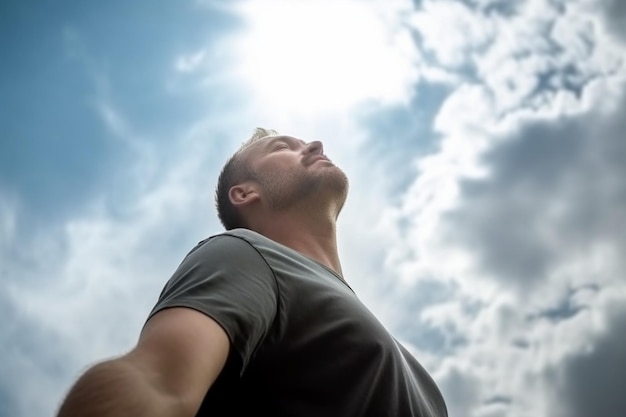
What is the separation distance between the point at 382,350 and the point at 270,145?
2879 mm

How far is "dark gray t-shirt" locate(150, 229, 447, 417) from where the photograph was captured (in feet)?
7.05

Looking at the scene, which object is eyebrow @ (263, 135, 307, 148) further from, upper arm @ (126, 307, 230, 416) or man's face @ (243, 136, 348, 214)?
upper arm @ (126, 307, 230, 416)

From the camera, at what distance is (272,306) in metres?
2.35

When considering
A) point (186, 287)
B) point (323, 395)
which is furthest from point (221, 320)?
point (323, 395)

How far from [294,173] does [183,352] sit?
3.04 metres

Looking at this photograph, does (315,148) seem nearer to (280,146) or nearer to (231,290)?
(280,146)

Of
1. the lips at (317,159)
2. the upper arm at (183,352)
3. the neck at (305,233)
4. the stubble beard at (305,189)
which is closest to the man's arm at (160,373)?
the upper arm at (183,352)

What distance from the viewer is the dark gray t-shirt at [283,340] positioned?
2.15 metres

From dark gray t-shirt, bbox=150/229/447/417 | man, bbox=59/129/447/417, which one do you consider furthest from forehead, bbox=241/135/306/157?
dark gray t-shirt, bbox=150/229/447/417

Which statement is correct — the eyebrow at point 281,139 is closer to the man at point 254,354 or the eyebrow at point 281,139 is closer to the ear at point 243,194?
the ear at point 243,194

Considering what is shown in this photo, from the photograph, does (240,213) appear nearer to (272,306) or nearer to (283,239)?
(283,239)

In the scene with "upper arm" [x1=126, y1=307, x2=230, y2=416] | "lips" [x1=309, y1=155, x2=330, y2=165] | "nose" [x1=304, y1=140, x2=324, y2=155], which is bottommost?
"upper arm" [x1=126, y1=307, x2=230, y2=416]

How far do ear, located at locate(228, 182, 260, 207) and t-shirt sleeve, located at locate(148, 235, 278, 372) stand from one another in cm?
203

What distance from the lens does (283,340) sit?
7.93 ft
